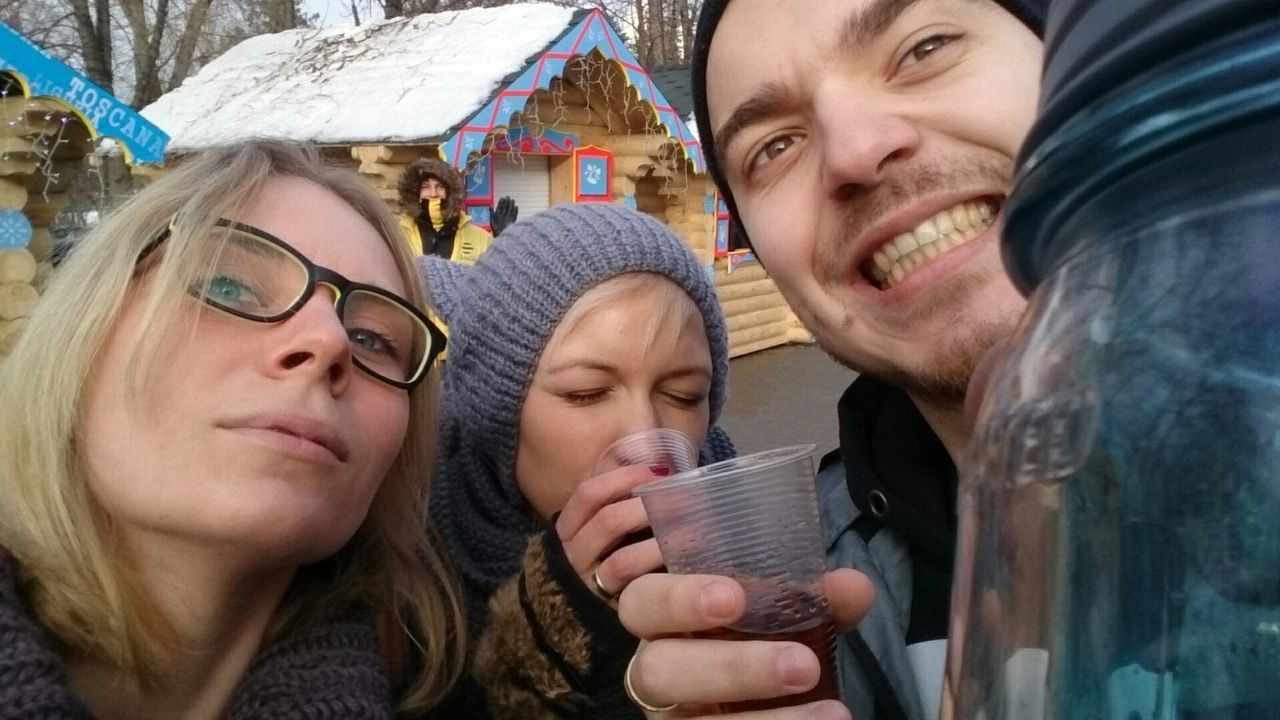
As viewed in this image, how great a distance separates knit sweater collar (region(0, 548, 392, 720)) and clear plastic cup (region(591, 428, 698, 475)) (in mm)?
658

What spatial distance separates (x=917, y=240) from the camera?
1521 mm

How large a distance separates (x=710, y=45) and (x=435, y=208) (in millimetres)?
5526

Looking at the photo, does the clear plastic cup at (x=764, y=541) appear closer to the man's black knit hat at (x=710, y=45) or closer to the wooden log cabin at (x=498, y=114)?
the man's black knit hat at (x=710, y=45)

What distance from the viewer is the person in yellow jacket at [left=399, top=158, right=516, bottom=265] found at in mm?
7129

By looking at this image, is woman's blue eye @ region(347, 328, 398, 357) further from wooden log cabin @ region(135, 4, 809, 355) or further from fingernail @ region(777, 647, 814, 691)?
wooden log cabin @ region(135, 4, 809, 355)

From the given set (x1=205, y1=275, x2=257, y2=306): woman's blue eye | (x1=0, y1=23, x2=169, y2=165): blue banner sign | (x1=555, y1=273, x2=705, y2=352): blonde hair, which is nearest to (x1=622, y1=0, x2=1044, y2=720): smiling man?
(x1=555, y1=273, x2=705, y2=352): blonde hair

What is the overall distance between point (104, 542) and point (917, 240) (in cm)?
Answer: 150

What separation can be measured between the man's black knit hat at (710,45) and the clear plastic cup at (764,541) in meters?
1.02

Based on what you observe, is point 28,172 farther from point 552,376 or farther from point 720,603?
point 720,603

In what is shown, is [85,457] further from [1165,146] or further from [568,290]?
[1165,146]

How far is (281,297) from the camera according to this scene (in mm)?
1496

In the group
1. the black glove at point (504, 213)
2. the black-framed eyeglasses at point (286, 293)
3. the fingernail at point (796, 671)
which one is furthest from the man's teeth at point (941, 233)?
the black glove at point (504, 213)

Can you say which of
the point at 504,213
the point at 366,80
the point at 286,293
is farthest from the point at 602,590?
the point at 366,80

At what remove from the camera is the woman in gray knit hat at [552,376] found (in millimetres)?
2127
